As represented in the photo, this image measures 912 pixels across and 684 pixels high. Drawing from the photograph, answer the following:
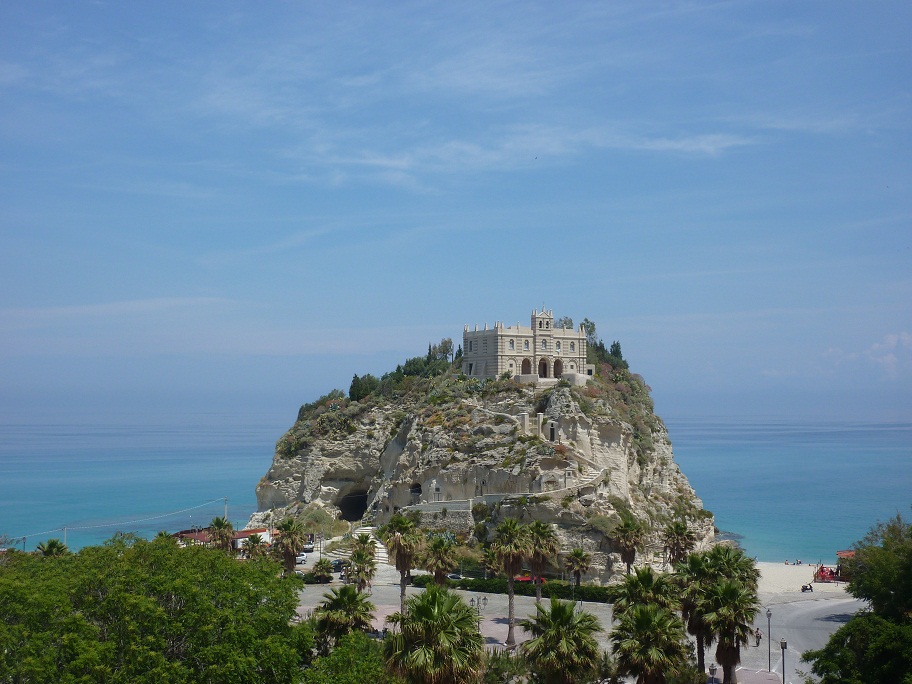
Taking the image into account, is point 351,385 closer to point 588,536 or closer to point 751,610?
point 588,536

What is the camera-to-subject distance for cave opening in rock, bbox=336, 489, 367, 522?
322ft

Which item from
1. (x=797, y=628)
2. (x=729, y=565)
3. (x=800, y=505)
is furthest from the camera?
(x=800, y=505)

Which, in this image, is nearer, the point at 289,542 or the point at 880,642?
the point at 880,642

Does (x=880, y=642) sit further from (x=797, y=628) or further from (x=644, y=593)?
(x=797, y=628)

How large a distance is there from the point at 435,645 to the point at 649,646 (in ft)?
23.8

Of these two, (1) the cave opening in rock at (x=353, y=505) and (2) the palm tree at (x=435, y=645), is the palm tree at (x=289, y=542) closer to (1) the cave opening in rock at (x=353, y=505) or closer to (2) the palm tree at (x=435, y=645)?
(2) the palm tree at (x=435, y=645)

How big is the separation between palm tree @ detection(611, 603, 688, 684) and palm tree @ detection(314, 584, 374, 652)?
31.8ft

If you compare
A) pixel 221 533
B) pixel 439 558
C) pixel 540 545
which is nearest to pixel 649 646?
pixel 540 545

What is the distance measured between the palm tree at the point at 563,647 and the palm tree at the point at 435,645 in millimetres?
2342

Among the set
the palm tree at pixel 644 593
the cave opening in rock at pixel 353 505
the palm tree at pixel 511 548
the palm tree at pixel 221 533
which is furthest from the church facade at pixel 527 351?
the palm tree at pixel 644 593

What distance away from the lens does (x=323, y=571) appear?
62.7 meters

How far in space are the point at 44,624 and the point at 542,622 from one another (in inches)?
645

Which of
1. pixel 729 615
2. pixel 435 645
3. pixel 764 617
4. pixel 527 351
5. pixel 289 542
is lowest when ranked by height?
pixel 764 617

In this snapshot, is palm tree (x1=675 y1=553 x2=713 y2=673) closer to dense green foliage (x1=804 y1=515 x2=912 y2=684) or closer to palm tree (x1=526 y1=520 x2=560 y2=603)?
dense green foliage (x1=804 y1=515 x2=912 y2=684)
